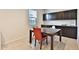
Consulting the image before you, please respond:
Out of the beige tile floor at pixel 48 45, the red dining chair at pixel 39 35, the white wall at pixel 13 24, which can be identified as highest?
the white wall at pixel 13 24

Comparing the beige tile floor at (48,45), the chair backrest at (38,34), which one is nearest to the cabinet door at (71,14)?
the beige tile floor at (48,45)

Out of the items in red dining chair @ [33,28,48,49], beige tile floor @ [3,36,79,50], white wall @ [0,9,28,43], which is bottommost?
beige tile floor @ [3,36,79,50]

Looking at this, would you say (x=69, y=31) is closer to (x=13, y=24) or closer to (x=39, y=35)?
(x=39, y=35)

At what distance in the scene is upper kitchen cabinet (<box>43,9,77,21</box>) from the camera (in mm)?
1362

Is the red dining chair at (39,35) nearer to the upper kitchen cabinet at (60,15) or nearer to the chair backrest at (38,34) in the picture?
the chair backrest at (38,34)

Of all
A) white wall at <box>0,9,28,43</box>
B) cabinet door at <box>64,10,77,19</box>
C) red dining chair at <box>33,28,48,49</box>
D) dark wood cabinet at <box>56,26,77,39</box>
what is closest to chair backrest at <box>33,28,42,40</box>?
red dining chair at <box>33,28,48,49</box>

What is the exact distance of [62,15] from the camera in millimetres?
1384

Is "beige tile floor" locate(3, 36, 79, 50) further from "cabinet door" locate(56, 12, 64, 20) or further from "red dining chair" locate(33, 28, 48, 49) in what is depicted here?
"cabinet door" locate(56, 12, 64, 20)

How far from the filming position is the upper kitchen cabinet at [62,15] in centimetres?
136
